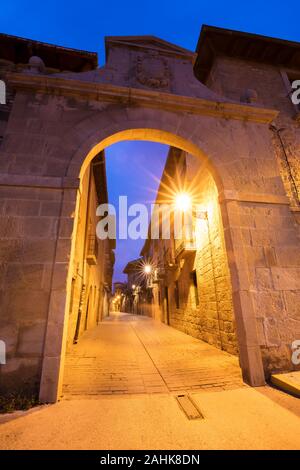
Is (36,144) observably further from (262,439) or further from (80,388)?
(262,439)

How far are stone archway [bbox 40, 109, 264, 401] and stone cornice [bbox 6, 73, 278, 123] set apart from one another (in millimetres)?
275

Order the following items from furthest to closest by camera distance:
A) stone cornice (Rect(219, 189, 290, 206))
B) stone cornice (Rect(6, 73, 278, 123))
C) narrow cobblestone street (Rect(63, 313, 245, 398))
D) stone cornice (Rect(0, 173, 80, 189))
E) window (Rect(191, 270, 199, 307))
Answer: window (Rect(191, 270, 199, 307))
stone cornice (Rect(6, 73, 278, 123))
stone cornice (Rect(219, 189, 290, 206))
stone cornice (Rect(0, 173, 80, 189))
narrow cobblestone street (Rect(63, 313, 245, 398))

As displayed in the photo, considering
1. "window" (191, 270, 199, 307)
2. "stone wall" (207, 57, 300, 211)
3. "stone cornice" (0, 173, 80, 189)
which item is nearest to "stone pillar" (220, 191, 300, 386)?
"stone wall" (207, 57, 300, 211)

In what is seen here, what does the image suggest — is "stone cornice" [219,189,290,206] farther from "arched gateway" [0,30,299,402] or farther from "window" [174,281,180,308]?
"window" [174,281,180,308]

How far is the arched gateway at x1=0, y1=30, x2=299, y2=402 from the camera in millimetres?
3039

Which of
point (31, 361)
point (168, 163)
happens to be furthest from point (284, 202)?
point (168, 163)

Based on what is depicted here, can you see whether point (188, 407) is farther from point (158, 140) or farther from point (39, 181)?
point (158, 140)

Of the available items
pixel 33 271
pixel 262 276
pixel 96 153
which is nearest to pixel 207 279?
pixel 262 276

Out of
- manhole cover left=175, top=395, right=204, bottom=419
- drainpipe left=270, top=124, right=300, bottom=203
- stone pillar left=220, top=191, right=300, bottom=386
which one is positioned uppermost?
drainpipe left=270, top=124, right=300, bottom=203

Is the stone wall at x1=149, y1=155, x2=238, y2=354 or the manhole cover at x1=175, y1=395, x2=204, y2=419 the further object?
the stone wall at x1=149, y1=155, x2=238, y2=354

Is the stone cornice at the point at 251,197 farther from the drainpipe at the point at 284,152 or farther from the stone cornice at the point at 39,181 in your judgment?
the stone cornice at the point at 39,181

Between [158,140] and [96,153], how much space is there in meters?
1.60
